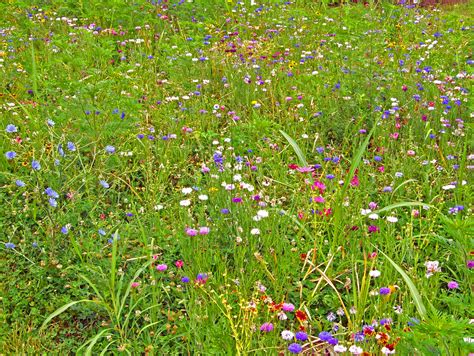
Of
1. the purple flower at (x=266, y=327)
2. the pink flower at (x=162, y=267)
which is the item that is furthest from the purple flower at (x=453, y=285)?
the pink flower at (x=162, y=267)

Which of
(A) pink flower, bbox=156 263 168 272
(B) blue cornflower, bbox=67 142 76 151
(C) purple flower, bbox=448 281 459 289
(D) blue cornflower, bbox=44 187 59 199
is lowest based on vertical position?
(A) pink flower, bbox=156 263 168 272

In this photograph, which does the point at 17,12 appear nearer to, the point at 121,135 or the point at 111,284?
the point at 121,135

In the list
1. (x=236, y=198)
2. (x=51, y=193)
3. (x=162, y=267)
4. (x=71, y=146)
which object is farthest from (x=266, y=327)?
(x=71, y=146)

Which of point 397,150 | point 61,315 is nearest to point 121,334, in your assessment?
point 61,315

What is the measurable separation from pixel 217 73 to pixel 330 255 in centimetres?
259

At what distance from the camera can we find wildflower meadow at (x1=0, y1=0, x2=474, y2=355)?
92.4 inches

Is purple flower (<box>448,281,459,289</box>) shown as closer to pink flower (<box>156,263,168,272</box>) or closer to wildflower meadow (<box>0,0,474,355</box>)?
wildflower meadow (<box>0,0,474,355</box>)

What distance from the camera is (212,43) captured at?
555 cm

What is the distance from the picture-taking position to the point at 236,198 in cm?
287

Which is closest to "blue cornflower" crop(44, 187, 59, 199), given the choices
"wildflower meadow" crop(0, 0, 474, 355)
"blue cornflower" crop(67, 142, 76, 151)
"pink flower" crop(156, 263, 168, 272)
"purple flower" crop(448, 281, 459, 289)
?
"wildflower meadow" crop(0, 0, 474, 355)

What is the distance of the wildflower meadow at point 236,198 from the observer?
7.70 feet

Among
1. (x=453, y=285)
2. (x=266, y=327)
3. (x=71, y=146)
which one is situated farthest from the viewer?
(x=71, y=146)

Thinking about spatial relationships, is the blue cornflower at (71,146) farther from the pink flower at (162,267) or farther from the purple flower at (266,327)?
the purple flower at (266,327)

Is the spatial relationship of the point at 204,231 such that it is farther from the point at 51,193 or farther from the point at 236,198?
the point at 51,193
